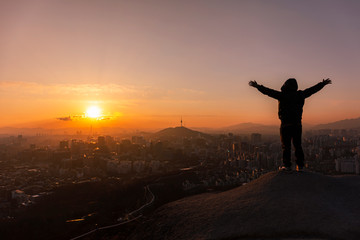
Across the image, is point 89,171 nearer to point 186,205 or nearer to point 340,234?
point 186,205

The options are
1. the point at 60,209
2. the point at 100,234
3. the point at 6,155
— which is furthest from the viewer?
the point at 6,155

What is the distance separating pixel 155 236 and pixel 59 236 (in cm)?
1956

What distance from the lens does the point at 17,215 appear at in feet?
89.6

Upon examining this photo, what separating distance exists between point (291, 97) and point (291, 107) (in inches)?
10.7

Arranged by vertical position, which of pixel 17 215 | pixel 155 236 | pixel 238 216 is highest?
pixel 238 216

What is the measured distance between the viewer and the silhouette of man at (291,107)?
21.2 ft

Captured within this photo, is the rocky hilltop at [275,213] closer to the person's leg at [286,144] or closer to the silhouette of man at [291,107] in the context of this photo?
the person's leg at [286,144]

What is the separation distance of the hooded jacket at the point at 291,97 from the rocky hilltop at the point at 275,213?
150 cm

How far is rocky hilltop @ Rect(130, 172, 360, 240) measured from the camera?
382 centimetres

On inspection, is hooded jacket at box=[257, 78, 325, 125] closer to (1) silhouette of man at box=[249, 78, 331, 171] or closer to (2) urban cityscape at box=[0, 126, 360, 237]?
(1) silhouette of man at box=[249, 78, 331, 171]

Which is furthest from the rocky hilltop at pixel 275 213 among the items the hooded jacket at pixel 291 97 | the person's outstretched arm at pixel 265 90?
the person's outstretched arm at pixel 265 90

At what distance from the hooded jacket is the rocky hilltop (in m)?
1.50

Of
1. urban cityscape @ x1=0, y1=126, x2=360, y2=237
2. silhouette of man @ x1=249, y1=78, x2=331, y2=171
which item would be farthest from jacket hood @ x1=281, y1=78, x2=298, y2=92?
urban cityscape @ x1=0, y1=126, x2=360, y2=237

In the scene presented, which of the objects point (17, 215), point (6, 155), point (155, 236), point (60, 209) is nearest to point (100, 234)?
point (60, 209)
